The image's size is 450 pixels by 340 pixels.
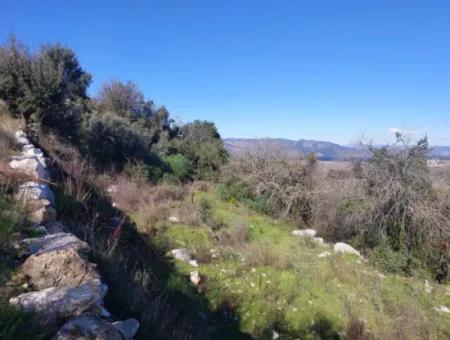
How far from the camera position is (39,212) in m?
2.84

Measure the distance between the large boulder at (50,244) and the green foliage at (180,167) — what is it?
37.3 feet

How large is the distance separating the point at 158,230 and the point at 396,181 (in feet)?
18.9

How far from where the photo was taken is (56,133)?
888 centimetres

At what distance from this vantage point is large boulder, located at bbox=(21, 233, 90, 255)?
2.13 meters

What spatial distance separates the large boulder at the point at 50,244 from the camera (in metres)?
2.13

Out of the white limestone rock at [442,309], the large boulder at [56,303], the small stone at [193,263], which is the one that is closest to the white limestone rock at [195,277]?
the small stone at [193,263]

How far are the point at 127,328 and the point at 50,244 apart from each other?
0.80 meters

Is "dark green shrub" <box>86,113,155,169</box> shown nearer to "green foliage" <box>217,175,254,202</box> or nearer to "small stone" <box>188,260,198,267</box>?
"green foliage" <box>217,175,254,202</box>

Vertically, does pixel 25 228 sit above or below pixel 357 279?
above

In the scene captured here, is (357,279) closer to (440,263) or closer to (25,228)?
(440,263)

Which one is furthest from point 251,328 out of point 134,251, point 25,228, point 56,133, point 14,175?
point 56,133

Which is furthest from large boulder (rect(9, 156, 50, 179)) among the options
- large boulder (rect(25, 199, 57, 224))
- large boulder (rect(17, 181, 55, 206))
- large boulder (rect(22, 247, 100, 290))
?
large boulder (rect(22, 247, 100, 290))

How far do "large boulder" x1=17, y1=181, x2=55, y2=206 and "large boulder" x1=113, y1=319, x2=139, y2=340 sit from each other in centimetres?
167

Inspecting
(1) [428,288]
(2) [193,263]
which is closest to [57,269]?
(2) [193,263]
